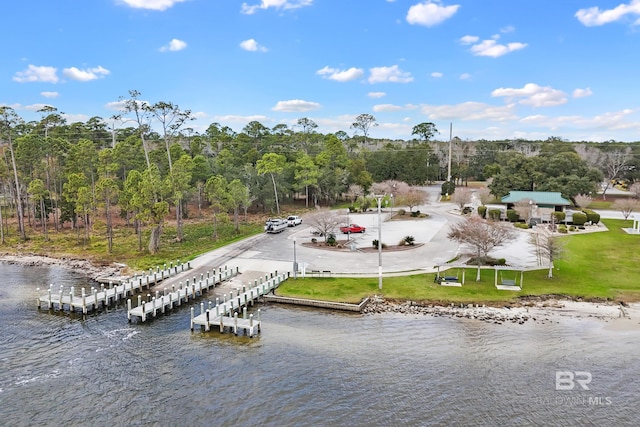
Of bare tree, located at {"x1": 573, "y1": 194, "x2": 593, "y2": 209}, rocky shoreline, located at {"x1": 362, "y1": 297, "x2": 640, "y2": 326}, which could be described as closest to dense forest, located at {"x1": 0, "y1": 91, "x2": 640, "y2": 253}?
bare tree, located at {"x1": 573, "y1": 194, "x2": 593, "y2": 209}

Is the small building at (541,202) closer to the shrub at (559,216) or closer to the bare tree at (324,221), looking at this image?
the shrub at (559,216)

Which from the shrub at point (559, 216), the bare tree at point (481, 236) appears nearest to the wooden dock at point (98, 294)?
the bare tree at point (481, 236)

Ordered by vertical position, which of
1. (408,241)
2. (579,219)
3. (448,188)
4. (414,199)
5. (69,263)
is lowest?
(69,263)

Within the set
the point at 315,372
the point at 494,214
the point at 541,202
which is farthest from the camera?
the point at 541,202

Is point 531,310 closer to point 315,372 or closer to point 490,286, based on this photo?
point 490,286

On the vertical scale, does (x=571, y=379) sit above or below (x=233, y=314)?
below

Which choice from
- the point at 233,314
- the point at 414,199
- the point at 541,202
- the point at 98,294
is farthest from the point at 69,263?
the point at 541,202
